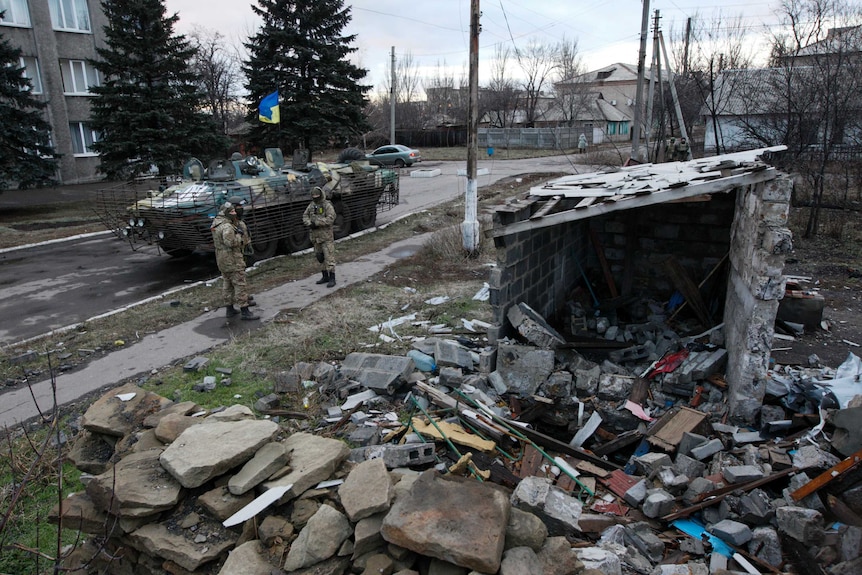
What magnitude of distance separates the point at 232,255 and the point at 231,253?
0.10 feet

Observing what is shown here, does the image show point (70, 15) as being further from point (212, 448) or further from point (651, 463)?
point (651, 463)

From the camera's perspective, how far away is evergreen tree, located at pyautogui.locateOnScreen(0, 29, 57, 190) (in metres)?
17.2

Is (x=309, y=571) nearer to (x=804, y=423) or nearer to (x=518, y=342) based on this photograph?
(x=518, y=342)

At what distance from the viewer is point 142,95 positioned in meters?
18.9

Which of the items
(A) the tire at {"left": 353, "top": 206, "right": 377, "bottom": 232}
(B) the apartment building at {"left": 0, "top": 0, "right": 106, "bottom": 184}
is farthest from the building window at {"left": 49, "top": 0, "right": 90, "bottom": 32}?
(A) the tire at {"left": 353, "top": 206, "right": 377, "bottom": 232}

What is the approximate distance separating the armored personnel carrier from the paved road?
0.52 m

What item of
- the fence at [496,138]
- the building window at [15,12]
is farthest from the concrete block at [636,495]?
the fence at [496,138]

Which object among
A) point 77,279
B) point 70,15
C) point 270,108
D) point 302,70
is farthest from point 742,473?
point 70,15

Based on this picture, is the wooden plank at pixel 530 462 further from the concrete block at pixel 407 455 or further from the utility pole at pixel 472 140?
the utility pole at pixel 472 140

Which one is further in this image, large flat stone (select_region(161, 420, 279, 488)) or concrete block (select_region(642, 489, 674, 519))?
concrete block (select_region(642, 489, 674, 519))

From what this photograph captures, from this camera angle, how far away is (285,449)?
4117 millimetres

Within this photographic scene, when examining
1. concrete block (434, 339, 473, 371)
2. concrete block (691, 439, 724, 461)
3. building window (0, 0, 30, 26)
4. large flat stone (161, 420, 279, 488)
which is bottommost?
concrete block (691, 439, 724, 461)

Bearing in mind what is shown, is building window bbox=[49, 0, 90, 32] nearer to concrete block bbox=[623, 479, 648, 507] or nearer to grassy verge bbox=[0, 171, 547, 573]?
grassy verge bbox=[0, 171, 547, 573]

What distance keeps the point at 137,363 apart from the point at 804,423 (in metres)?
6.98
